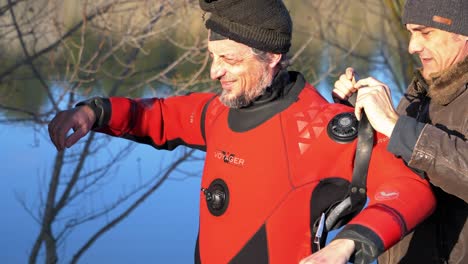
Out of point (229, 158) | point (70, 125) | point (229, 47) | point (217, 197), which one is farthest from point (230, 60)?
point (70, 125)

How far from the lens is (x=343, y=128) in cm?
200

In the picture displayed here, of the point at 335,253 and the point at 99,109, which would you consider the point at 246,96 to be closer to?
the point at 99,109

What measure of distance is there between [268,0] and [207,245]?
2.31ft

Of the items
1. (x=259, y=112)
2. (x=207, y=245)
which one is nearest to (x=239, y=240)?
(x=207, y=245)

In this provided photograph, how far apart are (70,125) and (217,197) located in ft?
1.53

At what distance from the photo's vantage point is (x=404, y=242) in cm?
224

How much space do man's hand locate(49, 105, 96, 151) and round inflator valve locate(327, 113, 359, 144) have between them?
720mm

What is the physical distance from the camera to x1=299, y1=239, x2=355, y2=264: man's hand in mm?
1595

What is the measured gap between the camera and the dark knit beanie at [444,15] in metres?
2.10

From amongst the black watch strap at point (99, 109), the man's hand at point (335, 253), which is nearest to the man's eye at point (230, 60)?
the black watch strap at point (99, 109)

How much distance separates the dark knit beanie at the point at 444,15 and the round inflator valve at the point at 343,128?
35 cm

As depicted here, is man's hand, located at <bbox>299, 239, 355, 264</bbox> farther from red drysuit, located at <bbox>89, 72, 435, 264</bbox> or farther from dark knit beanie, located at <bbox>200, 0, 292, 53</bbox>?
A: dark knit beanie, located at <bbox>200, 0, 292, 53</bbox>

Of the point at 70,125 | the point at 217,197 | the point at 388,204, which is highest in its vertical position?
the point at 70,125

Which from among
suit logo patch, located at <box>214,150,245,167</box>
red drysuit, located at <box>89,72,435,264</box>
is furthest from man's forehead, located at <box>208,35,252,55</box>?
suit logo patch, located at <box>214,150,245,167</box>
